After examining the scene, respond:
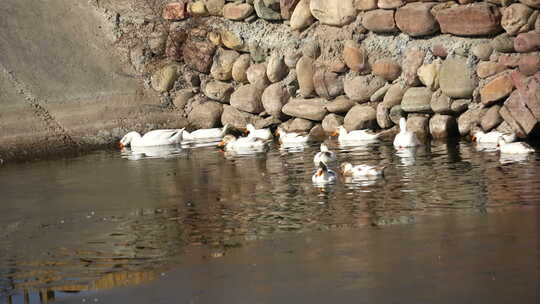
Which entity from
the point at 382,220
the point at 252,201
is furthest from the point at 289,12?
the point at 382,220

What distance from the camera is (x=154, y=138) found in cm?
2223

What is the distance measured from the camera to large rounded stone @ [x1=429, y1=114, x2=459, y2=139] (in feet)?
63.2

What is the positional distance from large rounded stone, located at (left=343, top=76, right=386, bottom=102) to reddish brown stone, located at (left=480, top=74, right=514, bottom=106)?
111 inches

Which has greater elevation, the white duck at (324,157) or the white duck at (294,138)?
the white duck at (294,138)

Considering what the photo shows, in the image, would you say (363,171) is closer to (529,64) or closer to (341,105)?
(529,64)

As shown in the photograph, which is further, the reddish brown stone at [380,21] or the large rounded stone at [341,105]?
the large rounded stone at [341,105]

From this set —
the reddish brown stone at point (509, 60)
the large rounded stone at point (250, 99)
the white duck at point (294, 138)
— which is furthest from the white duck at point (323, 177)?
the large rounded stone at point (250, 99)

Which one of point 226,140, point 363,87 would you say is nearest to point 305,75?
point 363,87

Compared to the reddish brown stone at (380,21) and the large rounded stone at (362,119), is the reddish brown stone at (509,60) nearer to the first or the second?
the reddish brown stone at (380,21)

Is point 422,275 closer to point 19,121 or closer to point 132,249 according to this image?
point 132,249

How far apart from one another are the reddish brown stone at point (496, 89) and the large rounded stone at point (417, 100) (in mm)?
1229

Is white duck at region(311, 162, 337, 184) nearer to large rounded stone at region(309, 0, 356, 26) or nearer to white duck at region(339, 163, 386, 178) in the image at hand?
white duck at region(339, 163, 386, 178)

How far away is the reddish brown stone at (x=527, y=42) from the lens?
1797 cm

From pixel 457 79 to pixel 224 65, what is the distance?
683 centimetres
